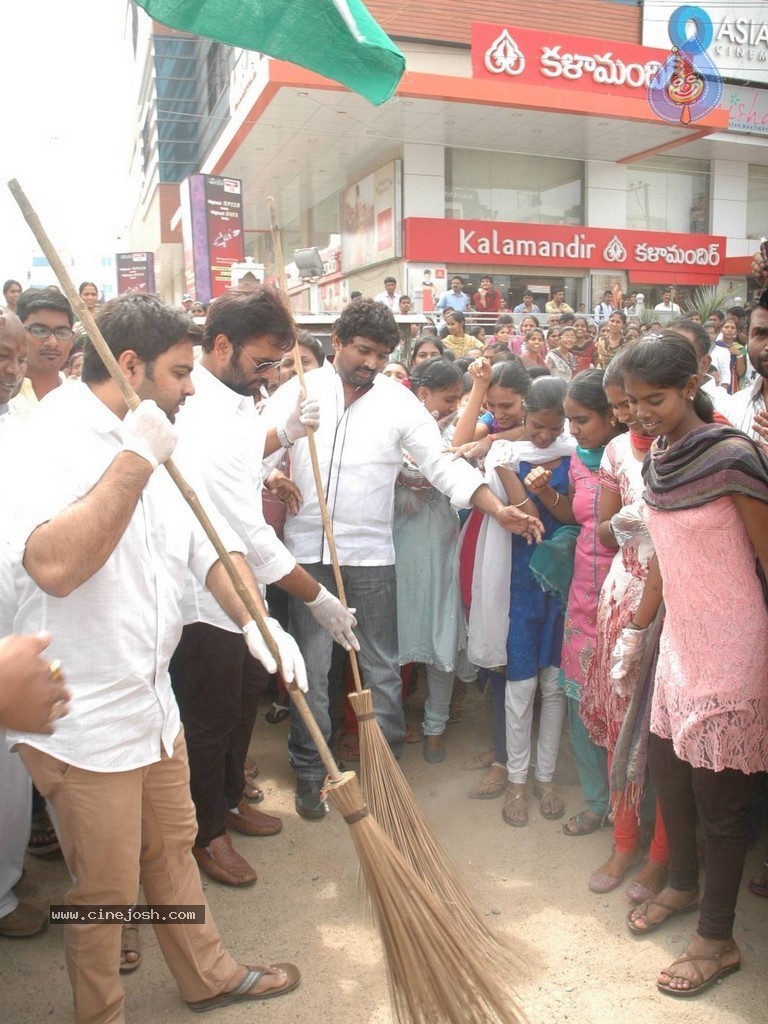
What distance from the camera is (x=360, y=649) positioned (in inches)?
136

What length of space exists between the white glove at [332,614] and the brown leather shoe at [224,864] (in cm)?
86

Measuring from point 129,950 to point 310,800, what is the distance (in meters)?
1.03

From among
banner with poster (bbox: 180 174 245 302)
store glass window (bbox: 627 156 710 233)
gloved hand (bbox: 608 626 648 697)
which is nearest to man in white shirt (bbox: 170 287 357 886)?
gloved hand (bbox: 608 626 648 697)

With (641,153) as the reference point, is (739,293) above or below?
below

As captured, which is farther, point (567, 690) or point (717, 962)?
point (567, 690)

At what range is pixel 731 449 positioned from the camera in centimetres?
211

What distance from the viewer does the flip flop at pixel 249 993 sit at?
2252 millimetres

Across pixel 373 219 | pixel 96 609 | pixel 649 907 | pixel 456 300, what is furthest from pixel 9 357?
pixel 373 219

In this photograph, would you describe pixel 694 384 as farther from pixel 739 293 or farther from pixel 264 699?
pixel 739 293

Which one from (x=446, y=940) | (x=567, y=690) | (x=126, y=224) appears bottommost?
(x=446, y=940)

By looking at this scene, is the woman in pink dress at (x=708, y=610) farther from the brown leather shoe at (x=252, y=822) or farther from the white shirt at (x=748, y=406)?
the brown leather shoe at (x=252, y=822)

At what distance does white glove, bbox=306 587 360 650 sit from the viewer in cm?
290

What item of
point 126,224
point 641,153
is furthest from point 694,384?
point 126,224

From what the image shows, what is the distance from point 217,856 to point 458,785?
1112mm
